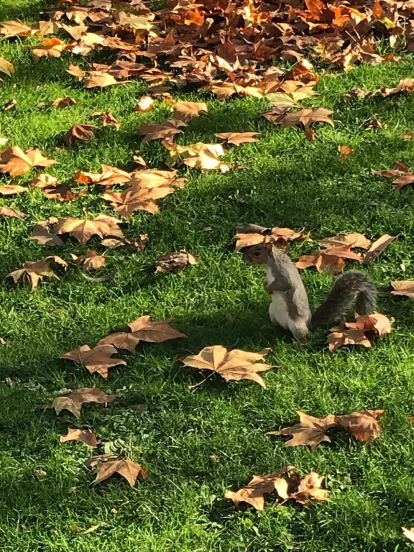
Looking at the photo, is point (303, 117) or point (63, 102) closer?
point (303, 117)

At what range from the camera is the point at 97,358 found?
3566 millimetres

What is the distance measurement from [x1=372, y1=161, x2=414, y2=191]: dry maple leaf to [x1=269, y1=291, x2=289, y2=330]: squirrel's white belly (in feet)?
4.13

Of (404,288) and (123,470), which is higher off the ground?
(404,288)

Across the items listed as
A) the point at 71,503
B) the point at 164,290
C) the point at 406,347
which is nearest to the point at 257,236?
the point at 164,290

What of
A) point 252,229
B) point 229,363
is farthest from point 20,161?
point 229,363

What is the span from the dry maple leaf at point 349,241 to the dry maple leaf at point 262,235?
0.14 meters

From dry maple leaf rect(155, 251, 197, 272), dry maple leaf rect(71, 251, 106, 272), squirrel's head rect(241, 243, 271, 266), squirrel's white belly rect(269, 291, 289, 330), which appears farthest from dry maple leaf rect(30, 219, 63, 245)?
squirrel's white belly rect(269, 291, 289, 330)

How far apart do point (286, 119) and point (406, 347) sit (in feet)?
6.87

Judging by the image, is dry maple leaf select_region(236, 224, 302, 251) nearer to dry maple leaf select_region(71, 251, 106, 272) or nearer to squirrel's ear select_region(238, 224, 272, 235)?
squirrel's ear select_region(238, 224, 272, 235)

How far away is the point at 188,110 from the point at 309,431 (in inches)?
107

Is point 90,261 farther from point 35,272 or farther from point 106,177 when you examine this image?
point 106,177

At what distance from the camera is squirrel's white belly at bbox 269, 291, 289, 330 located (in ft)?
11.8

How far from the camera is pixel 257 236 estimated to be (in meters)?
4.09

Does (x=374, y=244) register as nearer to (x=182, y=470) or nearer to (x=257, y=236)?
(x=257, y=236)
